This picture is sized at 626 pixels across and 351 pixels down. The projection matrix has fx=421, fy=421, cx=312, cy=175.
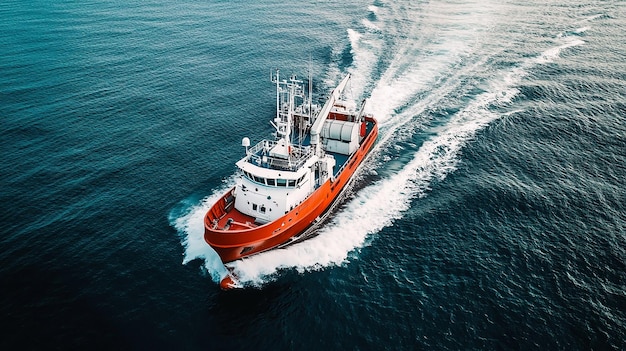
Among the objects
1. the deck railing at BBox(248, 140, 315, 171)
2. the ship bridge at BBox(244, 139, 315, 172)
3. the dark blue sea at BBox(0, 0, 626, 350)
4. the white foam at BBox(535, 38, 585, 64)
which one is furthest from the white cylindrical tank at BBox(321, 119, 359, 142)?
the white foam at BBox(535, 38, 585, 64)

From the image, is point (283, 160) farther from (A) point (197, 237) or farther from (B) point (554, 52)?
(B) point (554, 52)

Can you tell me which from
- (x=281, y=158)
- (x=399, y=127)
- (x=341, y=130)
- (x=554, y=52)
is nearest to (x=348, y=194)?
(x=341, y=130)

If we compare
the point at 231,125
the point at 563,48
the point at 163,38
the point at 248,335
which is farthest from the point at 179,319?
the point at 563,48

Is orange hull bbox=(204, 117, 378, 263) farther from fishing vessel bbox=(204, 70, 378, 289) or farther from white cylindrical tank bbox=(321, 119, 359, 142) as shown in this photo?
white cylindrical tank bbox=(321, 119, 359, 142)

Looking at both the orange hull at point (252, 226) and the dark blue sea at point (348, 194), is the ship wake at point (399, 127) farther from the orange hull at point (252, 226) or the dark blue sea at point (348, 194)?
the orange hull at point (252, 226)

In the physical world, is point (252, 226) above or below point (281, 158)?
below

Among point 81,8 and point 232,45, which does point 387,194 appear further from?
point 81,8

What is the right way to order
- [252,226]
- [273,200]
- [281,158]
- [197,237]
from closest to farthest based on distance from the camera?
[252,226]
[273,200]
[281,158]
[197,237]
